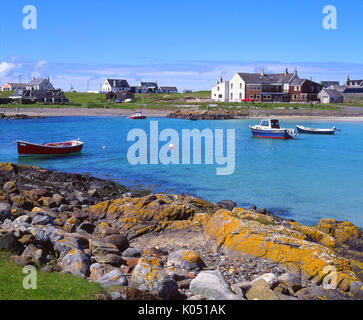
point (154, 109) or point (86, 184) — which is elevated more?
point (154, 109)

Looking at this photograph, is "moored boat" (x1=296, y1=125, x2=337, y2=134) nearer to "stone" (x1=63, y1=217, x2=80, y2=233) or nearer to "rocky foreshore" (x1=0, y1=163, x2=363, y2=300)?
"rocky foreshore" (x1=0, y1=163, x2=363, y2=300)

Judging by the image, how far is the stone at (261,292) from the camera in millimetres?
7863

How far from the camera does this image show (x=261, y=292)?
26.2 feet

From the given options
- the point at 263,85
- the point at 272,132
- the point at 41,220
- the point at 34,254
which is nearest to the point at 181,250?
the point at 34,254

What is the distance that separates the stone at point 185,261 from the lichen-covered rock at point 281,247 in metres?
1.34

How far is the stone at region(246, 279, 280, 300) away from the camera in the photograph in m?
7.86

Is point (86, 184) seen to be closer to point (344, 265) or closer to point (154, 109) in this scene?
point (344, 265)

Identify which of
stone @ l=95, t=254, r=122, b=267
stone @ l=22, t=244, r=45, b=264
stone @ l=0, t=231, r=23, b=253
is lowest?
stone @ l=95, t=254, r=122, b=267

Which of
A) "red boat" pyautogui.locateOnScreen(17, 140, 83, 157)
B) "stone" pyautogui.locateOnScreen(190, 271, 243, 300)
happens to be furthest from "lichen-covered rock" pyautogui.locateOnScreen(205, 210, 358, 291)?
"red boat" pyautogui.locateOnScreen(17, 140, 83, 157)

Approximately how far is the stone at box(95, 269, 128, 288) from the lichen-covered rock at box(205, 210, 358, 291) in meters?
3.91

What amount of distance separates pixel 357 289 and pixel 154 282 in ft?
15.2
